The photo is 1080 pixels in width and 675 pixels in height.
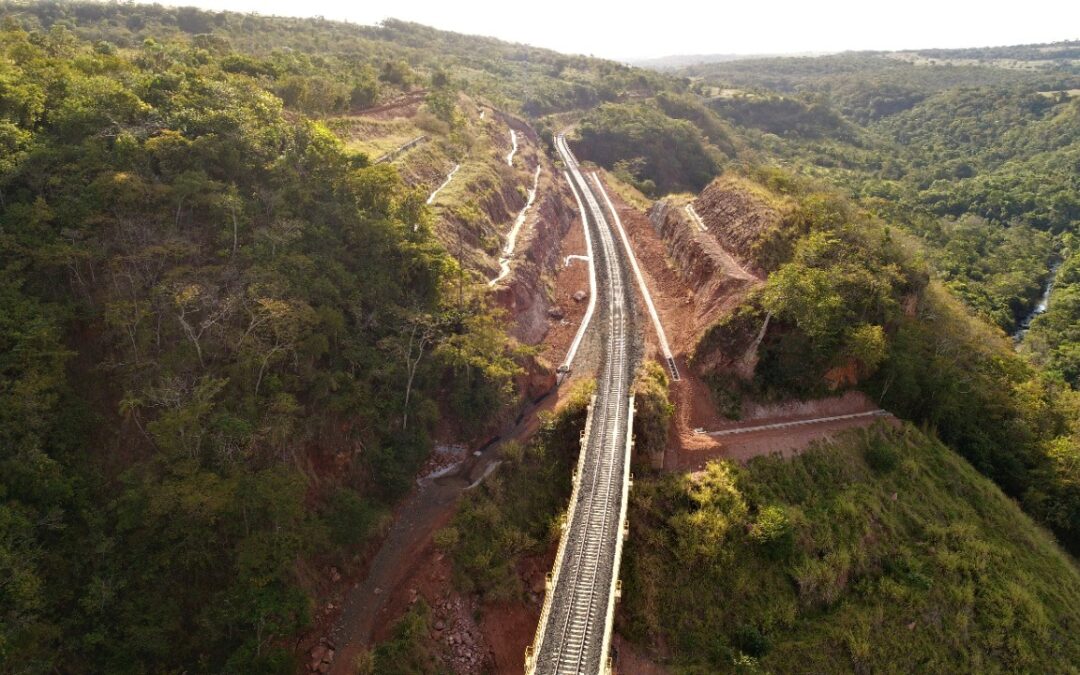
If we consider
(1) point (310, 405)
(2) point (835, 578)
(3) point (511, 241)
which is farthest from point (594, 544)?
(3) point (511, 241)

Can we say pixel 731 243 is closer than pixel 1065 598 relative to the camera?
No

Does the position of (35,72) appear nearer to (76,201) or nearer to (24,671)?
(76,201)

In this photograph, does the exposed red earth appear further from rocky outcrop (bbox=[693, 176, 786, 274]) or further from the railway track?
the railway track

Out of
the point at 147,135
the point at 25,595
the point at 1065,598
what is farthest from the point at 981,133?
the point at 25,595

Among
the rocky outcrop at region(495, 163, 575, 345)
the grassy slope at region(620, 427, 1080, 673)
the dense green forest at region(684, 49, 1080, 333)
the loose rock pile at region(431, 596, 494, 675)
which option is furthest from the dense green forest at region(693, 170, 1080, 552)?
the dense green forest at region(684, 49, 1080, 333)

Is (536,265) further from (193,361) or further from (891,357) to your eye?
(193,361)

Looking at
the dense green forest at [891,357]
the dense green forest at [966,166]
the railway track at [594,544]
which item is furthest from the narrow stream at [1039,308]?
the railway track at [594,544]
